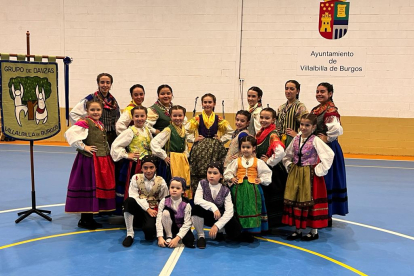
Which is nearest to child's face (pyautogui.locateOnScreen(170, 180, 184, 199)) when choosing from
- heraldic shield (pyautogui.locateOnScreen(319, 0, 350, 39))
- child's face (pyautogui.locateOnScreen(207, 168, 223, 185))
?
child's face (pyautogui.locateOnScreen(207, 168, 223, 185))

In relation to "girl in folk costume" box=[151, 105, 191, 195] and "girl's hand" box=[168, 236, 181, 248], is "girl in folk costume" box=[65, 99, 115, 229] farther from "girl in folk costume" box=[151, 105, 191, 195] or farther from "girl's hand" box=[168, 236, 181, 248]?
"girl's hand" box=[168, 236, 181, 248]

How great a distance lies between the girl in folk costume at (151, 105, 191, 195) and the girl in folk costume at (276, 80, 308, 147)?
3.40 ft

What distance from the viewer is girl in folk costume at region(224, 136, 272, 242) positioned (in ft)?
12.1

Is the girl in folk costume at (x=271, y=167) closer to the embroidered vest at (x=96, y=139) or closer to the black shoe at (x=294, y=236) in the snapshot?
the black shoe at (x=294, y=236)

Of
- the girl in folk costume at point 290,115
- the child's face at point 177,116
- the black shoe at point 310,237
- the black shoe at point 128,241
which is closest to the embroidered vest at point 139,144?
the child's face at point 177,116

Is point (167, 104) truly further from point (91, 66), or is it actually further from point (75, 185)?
point (91, 66)

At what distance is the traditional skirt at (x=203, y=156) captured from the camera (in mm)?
4148

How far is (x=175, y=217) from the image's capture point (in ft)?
12.1

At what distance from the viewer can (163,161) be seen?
13.4ft

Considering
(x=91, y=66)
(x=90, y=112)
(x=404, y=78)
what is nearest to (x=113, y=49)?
(x=91, y=66)

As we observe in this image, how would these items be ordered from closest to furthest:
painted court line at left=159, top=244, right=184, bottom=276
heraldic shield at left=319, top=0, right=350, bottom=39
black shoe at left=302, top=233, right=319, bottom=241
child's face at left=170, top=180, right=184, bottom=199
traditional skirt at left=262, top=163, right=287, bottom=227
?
painted court line at left=159, top=244, right=184, bottom=276
child's face at left=170, top=180, right=184, bottom=199
black shoe at left=302, top=233, right=319, bottom=241
traditional skirt at left=262, top=163, right=287, bottom=227
heraldic shield at left=319, top=0, right=350, bottom=39

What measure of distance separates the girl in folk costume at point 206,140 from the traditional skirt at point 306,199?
82 cm

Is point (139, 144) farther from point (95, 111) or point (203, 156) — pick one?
point (203, 156)

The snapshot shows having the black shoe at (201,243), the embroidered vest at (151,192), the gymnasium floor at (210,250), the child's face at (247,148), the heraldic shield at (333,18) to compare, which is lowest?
the gymnasium floor at (210,250)
